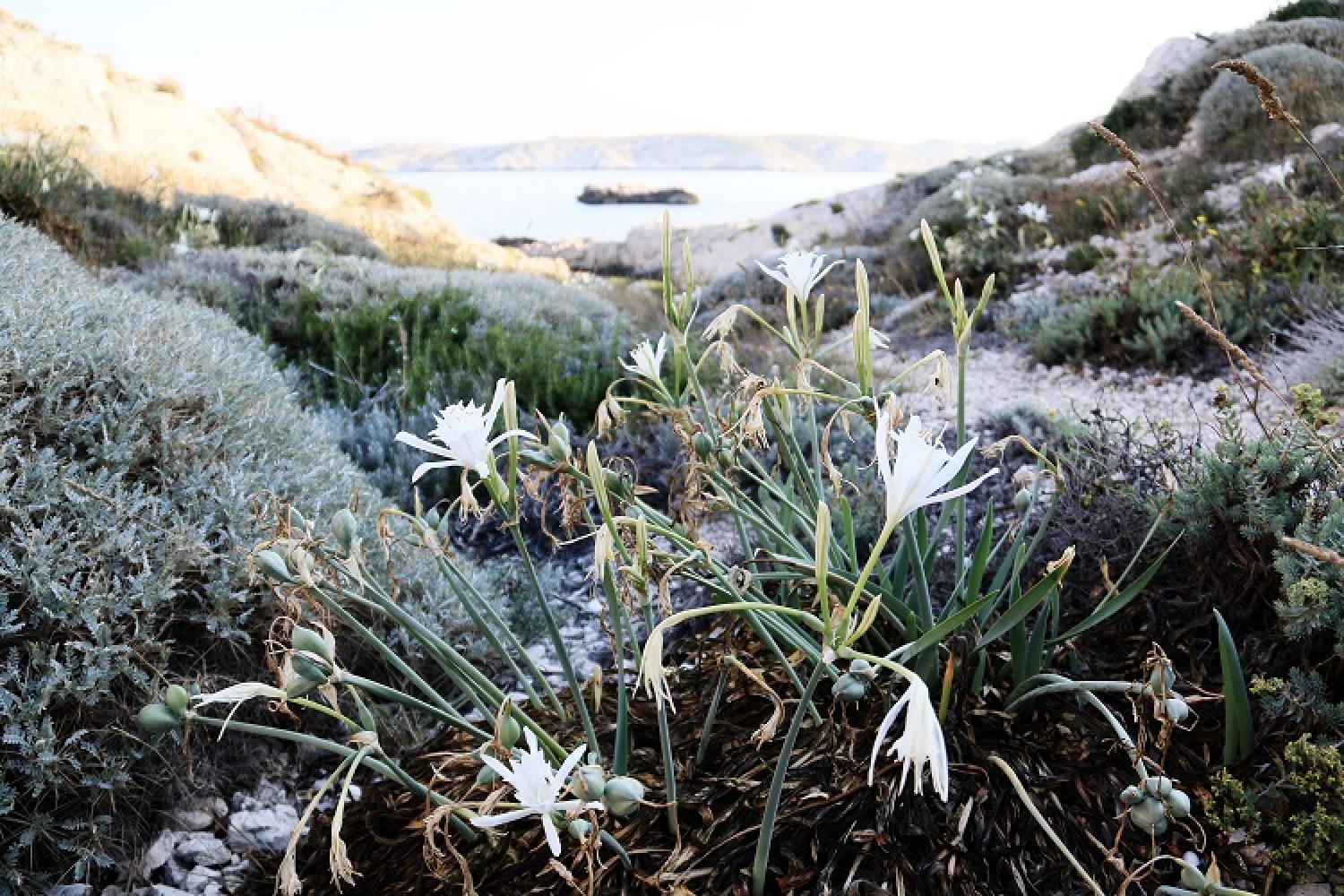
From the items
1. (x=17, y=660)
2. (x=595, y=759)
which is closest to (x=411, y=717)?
(x=17, y=660)

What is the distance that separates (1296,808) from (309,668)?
158 centimetres

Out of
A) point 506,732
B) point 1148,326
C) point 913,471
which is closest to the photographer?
point 913,471

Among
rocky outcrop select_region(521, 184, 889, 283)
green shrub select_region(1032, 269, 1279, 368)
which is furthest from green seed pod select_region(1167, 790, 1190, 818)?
rocky outcrop select_region(521, 184, 889, 283)

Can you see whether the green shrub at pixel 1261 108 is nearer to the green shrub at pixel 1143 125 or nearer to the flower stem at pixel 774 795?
the green shrub at pixel 1143 125

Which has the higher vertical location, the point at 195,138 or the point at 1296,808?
the point at 195,138

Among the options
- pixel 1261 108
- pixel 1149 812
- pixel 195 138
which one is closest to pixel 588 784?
pixel 1149 812

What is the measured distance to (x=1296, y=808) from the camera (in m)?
1.62

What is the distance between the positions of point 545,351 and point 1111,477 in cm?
305

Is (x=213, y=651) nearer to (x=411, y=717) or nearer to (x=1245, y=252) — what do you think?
(x=411, y=717)

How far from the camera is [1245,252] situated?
6105 mm

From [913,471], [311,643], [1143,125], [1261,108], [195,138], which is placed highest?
[195,138]

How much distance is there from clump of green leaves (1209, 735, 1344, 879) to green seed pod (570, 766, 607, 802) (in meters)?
1.04

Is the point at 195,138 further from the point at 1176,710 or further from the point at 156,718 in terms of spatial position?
the point at 1176,710

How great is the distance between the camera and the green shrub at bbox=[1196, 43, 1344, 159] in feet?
30.7
